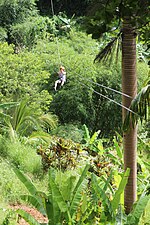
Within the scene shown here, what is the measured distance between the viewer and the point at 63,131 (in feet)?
24.4

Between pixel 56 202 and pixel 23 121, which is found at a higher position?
pixel 56 202

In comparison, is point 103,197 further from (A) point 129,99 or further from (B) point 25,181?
(A) point 129,99

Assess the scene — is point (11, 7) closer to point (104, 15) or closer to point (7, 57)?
point (7, 57)

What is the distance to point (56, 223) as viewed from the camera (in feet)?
10.2

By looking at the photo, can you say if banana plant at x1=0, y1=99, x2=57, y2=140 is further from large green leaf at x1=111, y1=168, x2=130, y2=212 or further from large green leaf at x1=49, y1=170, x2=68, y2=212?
large green leaf at x1=49, y1=170, x2=68, y2=212

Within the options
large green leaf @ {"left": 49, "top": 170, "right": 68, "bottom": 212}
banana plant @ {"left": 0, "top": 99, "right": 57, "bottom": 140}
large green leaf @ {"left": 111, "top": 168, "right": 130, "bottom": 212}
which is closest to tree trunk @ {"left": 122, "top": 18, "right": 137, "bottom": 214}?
large green leaf @ {"left": 111, "top": 168, "right": 130, "bottom": 212}

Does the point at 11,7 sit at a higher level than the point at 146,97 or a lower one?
higher

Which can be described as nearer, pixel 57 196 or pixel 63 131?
pixel 57 196

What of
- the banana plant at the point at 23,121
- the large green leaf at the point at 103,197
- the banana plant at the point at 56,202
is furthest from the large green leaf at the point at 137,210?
the banana plant at the point at 23,121

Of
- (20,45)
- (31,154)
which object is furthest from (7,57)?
(20,45)

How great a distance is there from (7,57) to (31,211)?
331cm

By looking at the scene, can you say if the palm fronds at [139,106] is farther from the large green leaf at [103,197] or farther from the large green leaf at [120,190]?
the large green leaf at [103,197]

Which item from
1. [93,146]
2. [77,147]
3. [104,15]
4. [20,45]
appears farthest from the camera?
[20,45]

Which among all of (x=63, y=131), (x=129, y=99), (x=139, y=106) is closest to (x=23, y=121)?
(x=63, y=131)
